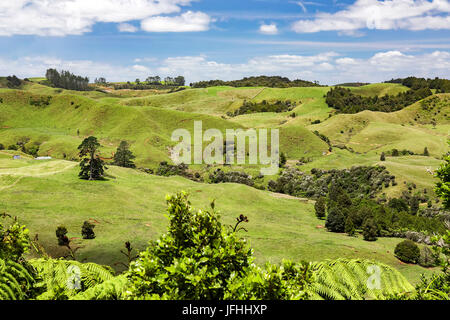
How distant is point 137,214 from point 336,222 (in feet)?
85.0

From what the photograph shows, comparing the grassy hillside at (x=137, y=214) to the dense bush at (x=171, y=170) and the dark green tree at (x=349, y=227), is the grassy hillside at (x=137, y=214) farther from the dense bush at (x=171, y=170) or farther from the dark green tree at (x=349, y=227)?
the dense bush at (x=171, y=170)

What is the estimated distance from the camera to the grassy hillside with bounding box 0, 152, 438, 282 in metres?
30.5

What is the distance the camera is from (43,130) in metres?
124

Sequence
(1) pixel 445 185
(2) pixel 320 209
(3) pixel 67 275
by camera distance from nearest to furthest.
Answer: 1. (3) pixel 67 275
2. (1) pixel 445 185
3. (2) pixel 320 209

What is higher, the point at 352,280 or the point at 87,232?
the point at 352,280

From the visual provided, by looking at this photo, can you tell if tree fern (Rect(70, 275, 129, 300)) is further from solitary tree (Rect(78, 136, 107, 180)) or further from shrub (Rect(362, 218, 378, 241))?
solitary tree (Rect(78, 136, 107, 180))

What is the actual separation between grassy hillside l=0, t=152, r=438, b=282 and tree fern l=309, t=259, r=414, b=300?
1297 cm

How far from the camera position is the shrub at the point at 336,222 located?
137ft

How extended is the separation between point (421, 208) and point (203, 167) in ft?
170

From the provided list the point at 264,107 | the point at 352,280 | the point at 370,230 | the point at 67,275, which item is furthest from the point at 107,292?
the point at 264,107

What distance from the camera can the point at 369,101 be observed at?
562 ft

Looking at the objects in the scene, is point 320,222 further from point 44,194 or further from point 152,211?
point 44,194

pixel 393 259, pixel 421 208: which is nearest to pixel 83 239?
pixel 393 259

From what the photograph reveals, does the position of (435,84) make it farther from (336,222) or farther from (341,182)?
(336,222)
